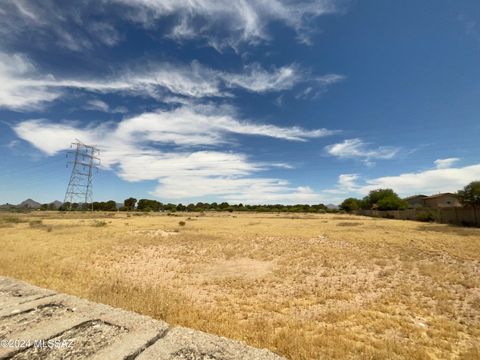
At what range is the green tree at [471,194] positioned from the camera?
114ft

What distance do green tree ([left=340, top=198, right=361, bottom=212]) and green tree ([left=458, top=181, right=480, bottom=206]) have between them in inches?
3068

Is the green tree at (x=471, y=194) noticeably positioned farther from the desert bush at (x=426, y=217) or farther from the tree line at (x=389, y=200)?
the desert bush at (x=426, y=217)

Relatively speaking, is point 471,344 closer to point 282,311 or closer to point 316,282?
point 282,311

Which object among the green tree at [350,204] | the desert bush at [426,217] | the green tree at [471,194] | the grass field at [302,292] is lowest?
the grass field at [302,292]

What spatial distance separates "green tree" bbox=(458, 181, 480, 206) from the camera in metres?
34.8

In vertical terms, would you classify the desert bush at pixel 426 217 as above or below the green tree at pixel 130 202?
below

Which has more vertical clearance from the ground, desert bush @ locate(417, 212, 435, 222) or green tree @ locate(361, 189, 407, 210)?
green tree @ locate(361, 189, 407, 210)

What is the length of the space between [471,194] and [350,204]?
85.8 m

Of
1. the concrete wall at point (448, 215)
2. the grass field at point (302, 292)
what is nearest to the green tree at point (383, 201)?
the concrete wall at point (448, 215)

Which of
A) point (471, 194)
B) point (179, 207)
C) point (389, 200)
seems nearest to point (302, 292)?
point (471, 194)

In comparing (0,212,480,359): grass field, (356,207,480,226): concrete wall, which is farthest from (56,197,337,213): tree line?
(0,212,480,359): grass field

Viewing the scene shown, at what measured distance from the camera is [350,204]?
391 ft

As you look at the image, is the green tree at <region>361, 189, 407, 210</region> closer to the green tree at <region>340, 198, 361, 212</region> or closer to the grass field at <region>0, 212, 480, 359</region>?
the green tree at <region>340, 198, 361, 212</region>

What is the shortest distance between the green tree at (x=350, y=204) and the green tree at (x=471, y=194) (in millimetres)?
77918
